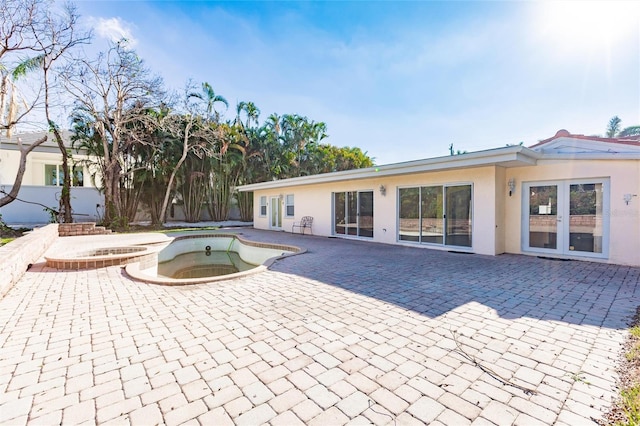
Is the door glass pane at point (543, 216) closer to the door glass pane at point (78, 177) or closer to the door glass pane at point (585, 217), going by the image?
the door glass pane at point (585, 217)

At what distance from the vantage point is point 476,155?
7297 mm

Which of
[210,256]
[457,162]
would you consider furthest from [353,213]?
[210,256]

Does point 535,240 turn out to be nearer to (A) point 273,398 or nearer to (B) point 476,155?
(B) point 476,155

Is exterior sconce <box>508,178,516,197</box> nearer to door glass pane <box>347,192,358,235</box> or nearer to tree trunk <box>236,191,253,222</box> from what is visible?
door glass pane <box>347,192,358,235</box>

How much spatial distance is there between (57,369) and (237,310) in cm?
184

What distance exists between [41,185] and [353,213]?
19.1 meters

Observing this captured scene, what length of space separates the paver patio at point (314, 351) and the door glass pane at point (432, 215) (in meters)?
3.81

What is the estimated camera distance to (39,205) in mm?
16250

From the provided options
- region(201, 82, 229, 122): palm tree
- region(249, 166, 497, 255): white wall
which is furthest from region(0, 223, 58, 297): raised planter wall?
region(201, 82, 229, 122): palm tree

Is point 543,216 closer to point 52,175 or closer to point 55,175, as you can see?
point 55,175

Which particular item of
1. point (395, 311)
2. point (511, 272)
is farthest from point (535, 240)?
point (395, 311)

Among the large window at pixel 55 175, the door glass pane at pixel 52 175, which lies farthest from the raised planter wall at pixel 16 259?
the door glass pane at pixel 52 175

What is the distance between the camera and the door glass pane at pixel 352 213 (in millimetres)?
11516

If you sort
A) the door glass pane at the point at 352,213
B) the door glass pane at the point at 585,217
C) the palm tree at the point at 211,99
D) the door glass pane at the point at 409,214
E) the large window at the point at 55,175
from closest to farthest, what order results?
the door glass pane at the point at 585,217 → the door glass pane at the point at 409,214 → the door glass pane at the point at 352,213 → the palm tree at the point at 211,99 → the large window at the point at 55,175
